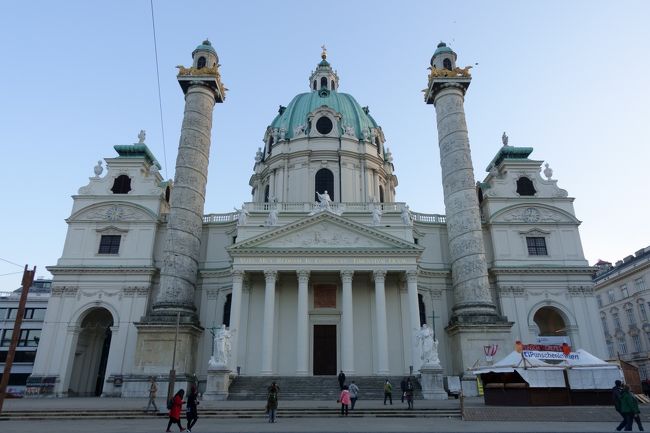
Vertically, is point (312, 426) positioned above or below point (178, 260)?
below

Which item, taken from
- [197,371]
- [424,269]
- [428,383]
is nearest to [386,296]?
[424,269]

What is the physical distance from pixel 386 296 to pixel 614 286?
29440mm

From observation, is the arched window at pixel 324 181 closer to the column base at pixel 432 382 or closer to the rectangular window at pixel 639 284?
the column base at pixel 432 382

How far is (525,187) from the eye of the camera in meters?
34.9

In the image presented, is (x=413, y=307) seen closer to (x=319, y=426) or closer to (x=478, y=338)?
(x=478, y=338)

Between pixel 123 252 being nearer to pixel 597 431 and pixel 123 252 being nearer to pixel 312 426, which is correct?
pixel 312 426

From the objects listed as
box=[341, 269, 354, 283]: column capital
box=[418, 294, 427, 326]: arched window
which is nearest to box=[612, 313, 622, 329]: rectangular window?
box=[418, 294, 427, 326]: arched window

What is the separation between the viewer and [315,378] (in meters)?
24.8

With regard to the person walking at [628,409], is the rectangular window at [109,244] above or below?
above

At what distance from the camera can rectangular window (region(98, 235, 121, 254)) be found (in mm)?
31969

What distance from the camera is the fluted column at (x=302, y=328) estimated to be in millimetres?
25547

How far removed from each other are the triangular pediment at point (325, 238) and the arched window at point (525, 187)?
11928 mm

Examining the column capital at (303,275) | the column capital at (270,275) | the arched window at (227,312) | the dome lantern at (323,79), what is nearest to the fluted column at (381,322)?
the column capital at (303,275)

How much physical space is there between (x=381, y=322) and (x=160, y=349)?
42.5 feet
